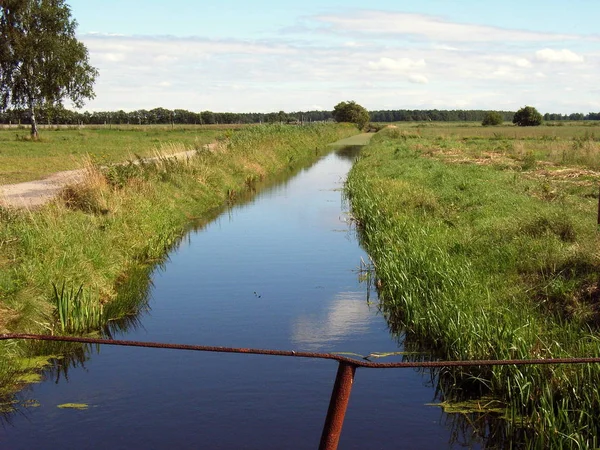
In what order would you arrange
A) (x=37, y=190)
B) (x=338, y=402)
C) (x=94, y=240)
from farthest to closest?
(x=37, y=190)
(x=94, y=240)
(x=338, y=402)

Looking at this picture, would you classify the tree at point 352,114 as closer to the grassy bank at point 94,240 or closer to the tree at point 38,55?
the tree at point 38,55

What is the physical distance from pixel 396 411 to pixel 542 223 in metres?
5.78

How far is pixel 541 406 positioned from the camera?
6.46m

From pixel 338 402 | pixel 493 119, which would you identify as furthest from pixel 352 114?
pixel 338 402

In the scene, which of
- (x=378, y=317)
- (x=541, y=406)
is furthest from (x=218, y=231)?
(x=541, y=406)

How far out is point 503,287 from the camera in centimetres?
954

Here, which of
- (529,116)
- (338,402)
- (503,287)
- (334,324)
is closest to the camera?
(338,402)

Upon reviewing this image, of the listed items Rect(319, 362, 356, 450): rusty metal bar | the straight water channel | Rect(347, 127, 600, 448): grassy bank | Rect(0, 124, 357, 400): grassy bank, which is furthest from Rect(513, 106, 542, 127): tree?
Rect(319, 362, 356, 450): rusty metal bar

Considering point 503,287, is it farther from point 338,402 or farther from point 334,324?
point 338,402

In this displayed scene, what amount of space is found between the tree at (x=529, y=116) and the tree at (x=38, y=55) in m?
70.3

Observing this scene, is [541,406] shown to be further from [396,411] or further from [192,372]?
[192,372]

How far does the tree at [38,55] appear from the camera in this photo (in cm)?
4538

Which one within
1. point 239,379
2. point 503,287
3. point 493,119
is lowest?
point 239,379

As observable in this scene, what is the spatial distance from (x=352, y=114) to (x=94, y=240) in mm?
106700
